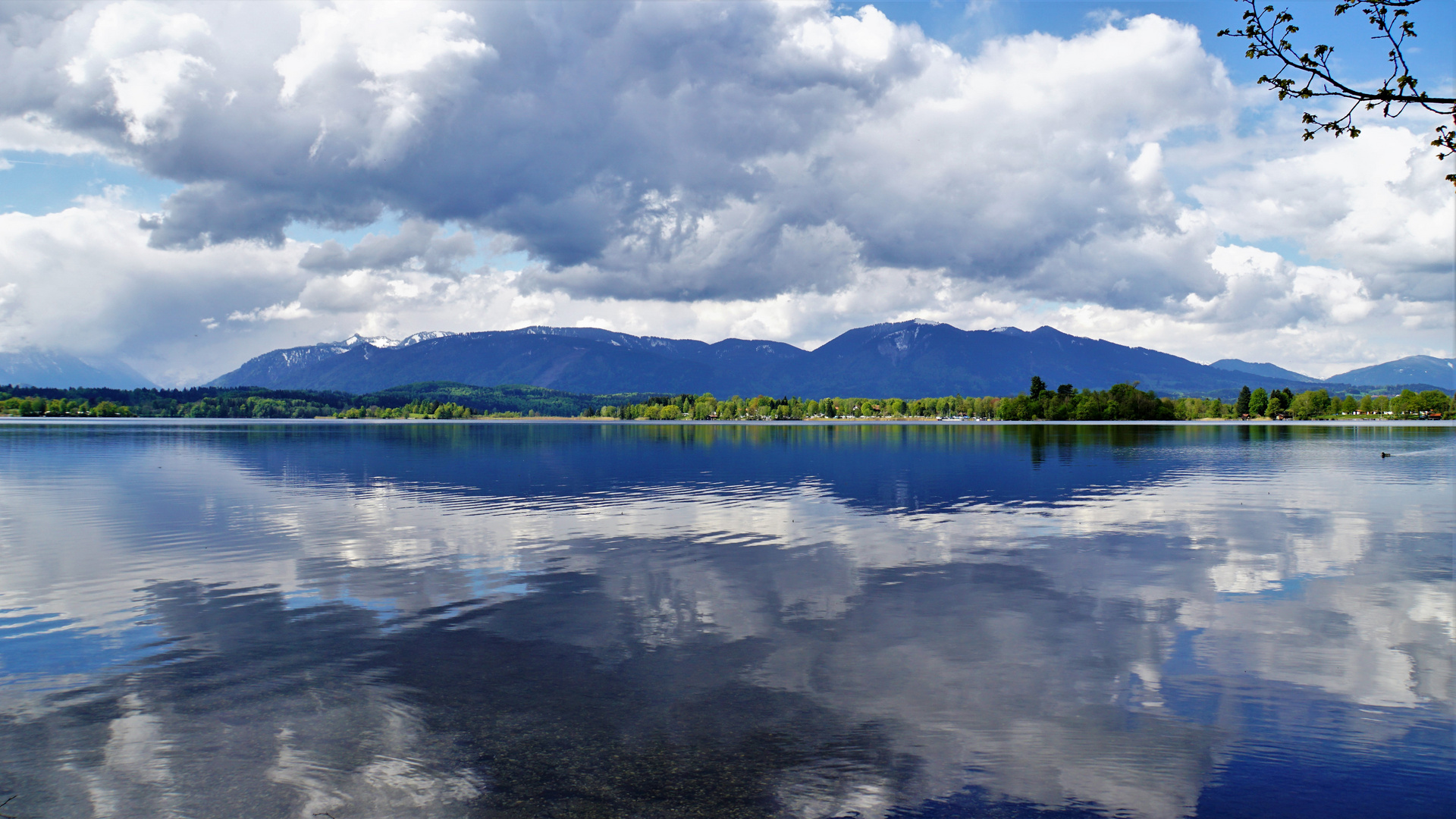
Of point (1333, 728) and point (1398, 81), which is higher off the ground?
point (1398, 81)

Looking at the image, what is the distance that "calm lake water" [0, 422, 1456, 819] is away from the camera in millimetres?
13547

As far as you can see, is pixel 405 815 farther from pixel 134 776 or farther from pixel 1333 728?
pixel 1333 728

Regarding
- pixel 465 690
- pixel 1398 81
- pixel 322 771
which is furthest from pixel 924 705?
pixel 1398 81

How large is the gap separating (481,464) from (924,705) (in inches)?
3300

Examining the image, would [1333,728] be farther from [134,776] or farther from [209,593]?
[209,593]

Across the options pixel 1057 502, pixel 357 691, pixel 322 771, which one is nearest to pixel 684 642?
pixel 357 691

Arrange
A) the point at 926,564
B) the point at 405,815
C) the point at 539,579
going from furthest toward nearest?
the point at 926,564
the point at 539,579
the point at 405,815

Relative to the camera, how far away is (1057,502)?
56031 millimetres

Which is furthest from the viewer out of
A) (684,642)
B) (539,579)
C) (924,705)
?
(539,579)

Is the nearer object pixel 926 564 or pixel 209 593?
pixel 209 593

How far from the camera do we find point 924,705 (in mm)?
17125

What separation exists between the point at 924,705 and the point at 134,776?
14410 mm

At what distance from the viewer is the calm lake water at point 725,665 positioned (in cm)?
1355

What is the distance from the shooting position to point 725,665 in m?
19.8
